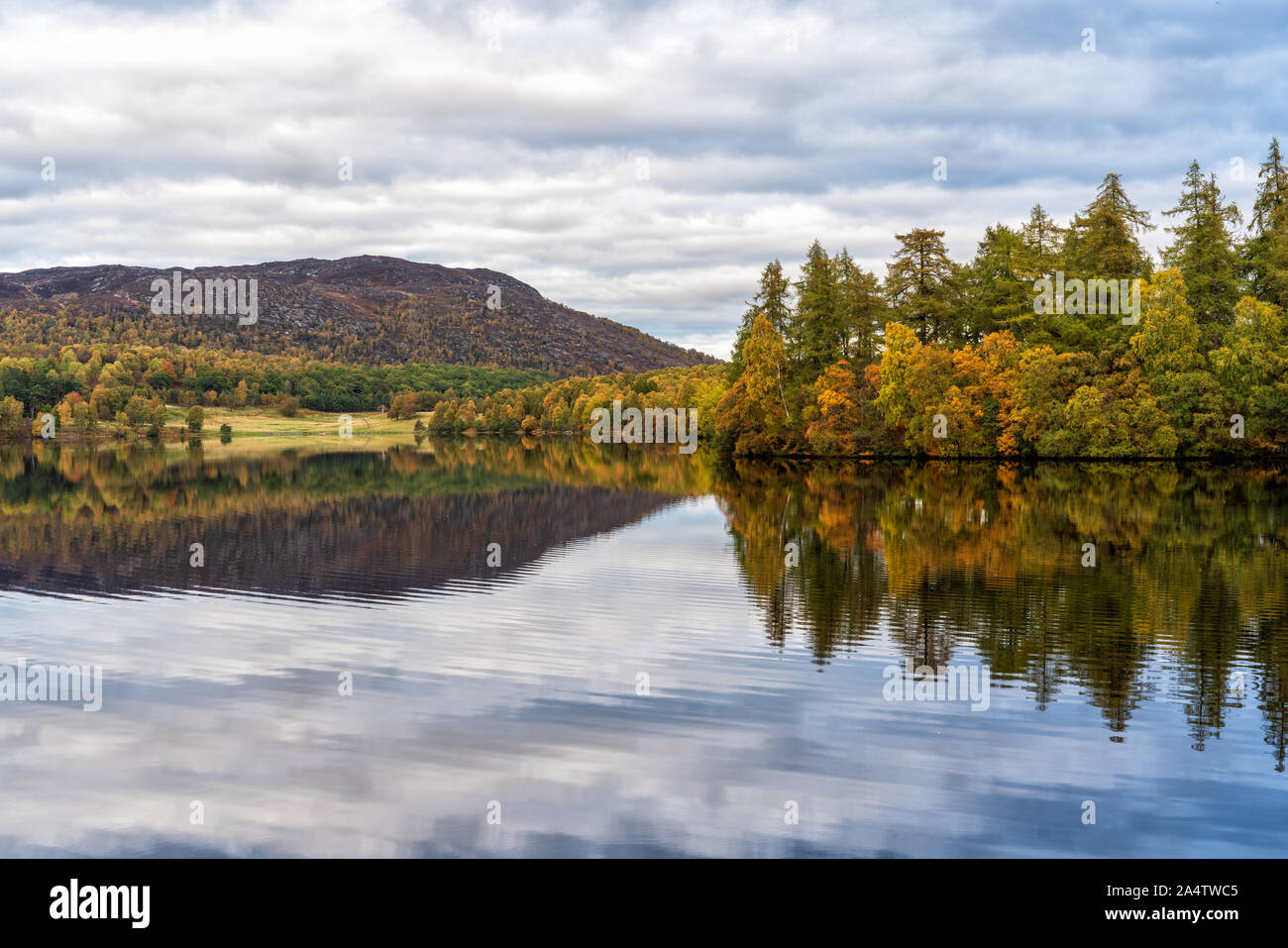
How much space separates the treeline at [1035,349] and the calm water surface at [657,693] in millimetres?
38755

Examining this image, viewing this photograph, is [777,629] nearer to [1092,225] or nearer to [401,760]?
[401,760]

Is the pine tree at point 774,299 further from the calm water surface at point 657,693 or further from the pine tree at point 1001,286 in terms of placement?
the calm water surface at point 657,693

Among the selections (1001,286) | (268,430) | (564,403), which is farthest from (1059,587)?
(268,430)

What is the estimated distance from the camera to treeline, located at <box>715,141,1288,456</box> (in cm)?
6619

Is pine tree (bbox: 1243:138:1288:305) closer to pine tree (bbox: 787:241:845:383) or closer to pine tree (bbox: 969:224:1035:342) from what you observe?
pine tree (bbox: 969:224:1035:342)

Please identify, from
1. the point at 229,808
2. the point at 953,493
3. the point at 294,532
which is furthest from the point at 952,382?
the point at 229,808

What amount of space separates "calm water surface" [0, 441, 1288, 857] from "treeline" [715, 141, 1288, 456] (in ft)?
127

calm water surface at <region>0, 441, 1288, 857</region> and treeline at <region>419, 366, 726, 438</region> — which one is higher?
treeline at <region>419, 366, 726, 438</region>

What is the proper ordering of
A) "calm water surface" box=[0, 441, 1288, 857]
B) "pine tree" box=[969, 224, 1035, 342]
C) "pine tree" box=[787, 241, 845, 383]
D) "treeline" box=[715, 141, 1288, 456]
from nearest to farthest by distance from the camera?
1. "calm water surface" box=[0, 441, 1288, 857]
2. "treeline" box=[715, 141, 1288, 456]
3. "pine tree" box=[969, 224, 1035, 342]
4. "pine tree" box=[787, 241, 845, 383]

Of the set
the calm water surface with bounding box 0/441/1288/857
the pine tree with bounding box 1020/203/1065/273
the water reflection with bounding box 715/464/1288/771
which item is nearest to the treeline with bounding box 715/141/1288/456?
the pine tree with bounding box 1020/203/1065/273

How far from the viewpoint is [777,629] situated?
17562 millimetres

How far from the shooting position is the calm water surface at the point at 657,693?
9.34 meters
